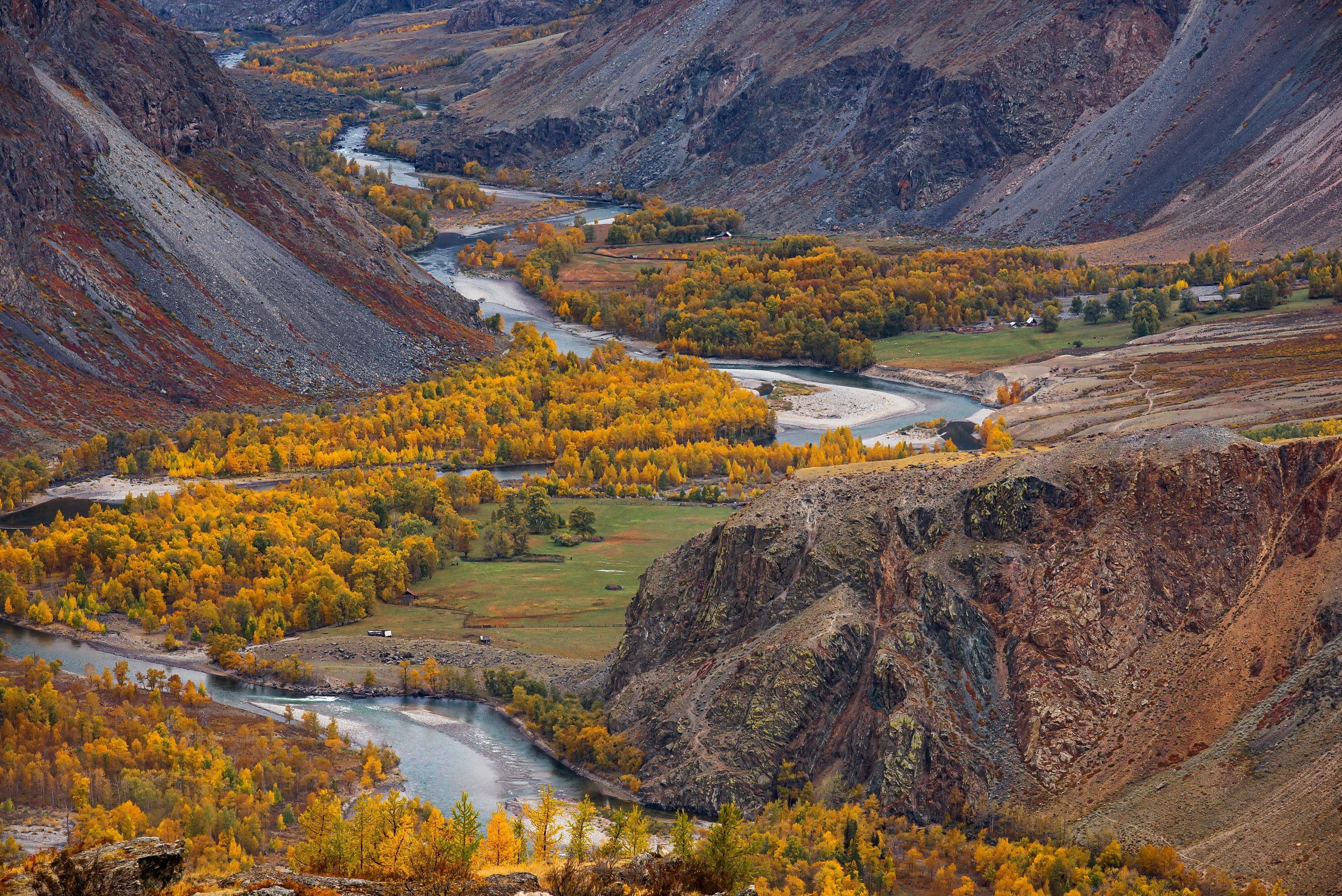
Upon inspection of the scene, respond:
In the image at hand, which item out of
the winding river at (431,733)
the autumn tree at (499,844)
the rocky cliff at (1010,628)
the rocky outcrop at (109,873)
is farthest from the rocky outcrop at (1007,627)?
the rocky outcrop at (109,873)

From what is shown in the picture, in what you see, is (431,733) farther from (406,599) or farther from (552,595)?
(406,599)

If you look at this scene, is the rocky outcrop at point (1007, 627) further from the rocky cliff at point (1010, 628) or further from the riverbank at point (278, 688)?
the riverbank at point (278, 688)

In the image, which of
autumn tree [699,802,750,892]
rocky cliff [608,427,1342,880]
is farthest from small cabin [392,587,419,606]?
autumn tree [699,802,750,892]

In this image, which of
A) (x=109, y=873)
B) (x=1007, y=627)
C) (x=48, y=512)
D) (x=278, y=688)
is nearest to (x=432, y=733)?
(x=278, y=688)

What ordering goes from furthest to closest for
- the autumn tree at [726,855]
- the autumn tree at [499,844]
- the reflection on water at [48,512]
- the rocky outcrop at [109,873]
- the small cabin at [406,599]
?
1. the reflection on water at [48,512]
2. the small cabin at [406,599]
3. the autumn tree at [499,844]
4. the autumn tree at [726,855]
5. the rocky outcrop at [109,873]

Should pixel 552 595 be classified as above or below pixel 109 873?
below
